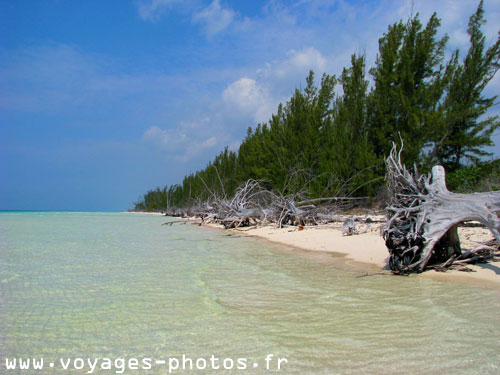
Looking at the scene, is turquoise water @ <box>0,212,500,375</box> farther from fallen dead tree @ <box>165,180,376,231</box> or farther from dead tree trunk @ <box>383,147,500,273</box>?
fallen dead tree @ <box>165,180,376,231</box>

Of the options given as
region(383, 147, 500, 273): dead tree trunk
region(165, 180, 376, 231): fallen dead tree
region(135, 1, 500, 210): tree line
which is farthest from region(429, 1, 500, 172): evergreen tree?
region(383, 147, 500, 273): dead tree trunk

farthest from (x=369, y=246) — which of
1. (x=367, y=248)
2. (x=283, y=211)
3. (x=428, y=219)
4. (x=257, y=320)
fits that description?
(x=283, y=211)

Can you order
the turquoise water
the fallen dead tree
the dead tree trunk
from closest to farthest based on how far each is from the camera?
the turquoise water < the dead tree trunk < the fallen dead tree

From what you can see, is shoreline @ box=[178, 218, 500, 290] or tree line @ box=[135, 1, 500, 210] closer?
shoreline @ box=[178, 218, 500, 290]

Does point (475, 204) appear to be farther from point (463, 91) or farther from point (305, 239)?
point (463, 91)

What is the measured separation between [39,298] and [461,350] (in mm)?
4872

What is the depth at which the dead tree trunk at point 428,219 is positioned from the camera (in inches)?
212

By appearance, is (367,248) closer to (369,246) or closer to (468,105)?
(369,246)

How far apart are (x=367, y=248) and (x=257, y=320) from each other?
19.2 feet

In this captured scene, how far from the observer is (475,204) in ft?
17.7

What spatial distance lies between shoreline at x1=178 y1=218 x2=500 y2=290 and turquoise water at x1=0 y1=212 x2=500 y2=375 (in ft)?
1.64

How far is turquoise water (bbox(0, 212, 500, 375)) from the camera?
2637mm

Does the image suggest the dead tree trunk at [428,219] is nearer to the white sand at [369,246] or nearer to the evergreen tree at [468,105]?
the white sand at [369,246]

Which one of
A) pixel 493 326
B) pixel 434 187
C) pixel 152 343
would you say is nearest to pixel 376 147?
pixel 434 187
